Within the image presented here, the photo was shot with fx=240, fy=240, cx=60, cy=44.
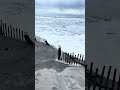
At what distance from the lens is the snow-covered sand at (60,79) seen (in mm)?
7215

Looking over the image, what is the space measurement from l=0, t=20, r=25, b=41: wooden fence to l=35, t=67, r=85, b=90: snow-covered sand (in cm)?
569

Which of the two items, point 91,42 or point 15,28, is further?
point 15,28

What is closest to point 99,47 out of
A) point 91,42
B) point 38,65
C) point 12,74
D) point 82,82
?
point 91,42

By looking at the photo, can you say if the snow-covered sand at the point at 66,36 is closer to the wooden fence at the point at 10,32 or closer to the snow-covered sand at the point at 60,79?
the wooden fence at the point at 10,32

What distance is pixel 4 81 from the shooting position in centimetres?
707

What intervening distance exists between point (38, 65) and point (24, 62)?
672mm

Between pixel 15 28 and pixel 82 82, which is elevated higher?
pixel 15 28

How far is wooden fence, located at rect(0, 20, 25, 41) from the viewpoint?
46.8ft

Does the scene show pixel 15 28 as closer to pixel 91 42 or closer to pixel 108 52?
pixel 91 42

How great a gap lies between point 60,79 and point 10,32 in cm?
774

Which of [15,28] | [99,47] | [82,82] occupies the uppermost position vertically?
[15,28]

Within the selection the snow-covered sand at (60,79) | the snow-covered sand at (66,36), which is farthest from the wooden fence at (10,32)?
the snow-covered sand at (66,36)

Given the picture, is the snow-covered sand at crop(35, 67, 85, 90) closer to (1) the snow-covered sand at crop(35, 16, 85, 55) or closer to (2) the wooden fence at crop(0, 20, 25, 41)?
(2) the wooden fence at crop(0, 20, 25, 41)

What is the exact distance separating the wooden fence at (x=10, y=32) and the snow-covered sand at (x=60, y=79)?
18.7ft
